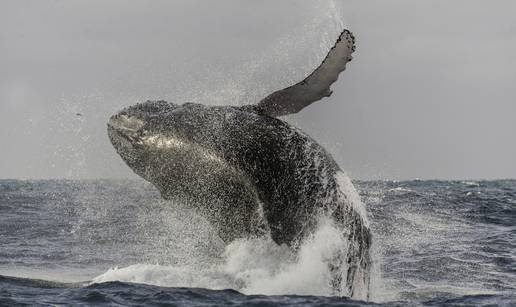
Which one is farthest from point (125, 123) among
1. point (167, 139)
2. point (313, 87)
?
point (313, 87)

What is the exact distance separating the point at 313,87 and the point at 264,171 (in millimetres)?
1312

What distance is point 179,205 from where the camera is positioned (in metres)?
10.0

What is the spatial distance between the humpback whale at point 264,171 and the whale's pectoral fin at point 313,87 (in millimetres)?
12

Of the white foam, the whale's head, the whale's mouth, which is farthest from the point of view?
the whale's mouth

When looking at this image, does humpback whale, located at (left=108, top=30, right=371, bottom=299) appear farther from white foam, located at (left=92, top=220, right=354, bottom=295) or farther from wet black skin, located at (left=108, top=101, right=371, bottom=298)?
white foam, located at (left=92, top=220, right=354, bottom=295)

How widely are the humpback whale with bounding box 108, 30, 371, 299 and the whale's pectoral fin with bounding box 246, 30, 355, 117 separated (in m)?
0.01

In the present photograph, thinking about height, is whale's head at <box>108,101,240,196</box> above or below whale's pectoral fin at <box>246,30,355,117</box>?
below

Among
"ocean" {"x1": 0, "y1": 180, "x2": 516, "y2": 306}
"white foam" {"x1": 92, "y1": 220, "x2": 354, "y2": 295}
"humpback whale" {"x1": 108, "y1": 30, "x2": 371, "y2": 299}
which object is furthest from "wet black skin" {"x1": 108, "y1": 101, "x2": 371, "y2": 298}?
"ocean" {"x1": 0, "y1": 180, "x2": 516, "y2": 306}

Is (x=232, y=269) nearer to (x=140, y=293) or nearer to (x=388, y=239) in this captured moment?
(x=140, y=293)

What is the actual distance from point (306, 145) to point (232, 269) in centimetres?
180

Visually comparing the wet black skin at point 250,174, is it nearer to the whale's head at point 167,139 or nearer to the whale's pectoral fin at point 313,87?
the whale's head at point 167,139

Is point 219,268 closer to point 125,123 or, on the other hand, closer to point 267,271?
point 267,271

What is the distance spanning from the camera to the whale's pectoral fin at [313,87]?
9422 mm

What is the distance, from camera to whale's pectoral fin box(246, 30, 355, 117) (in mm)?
9422
